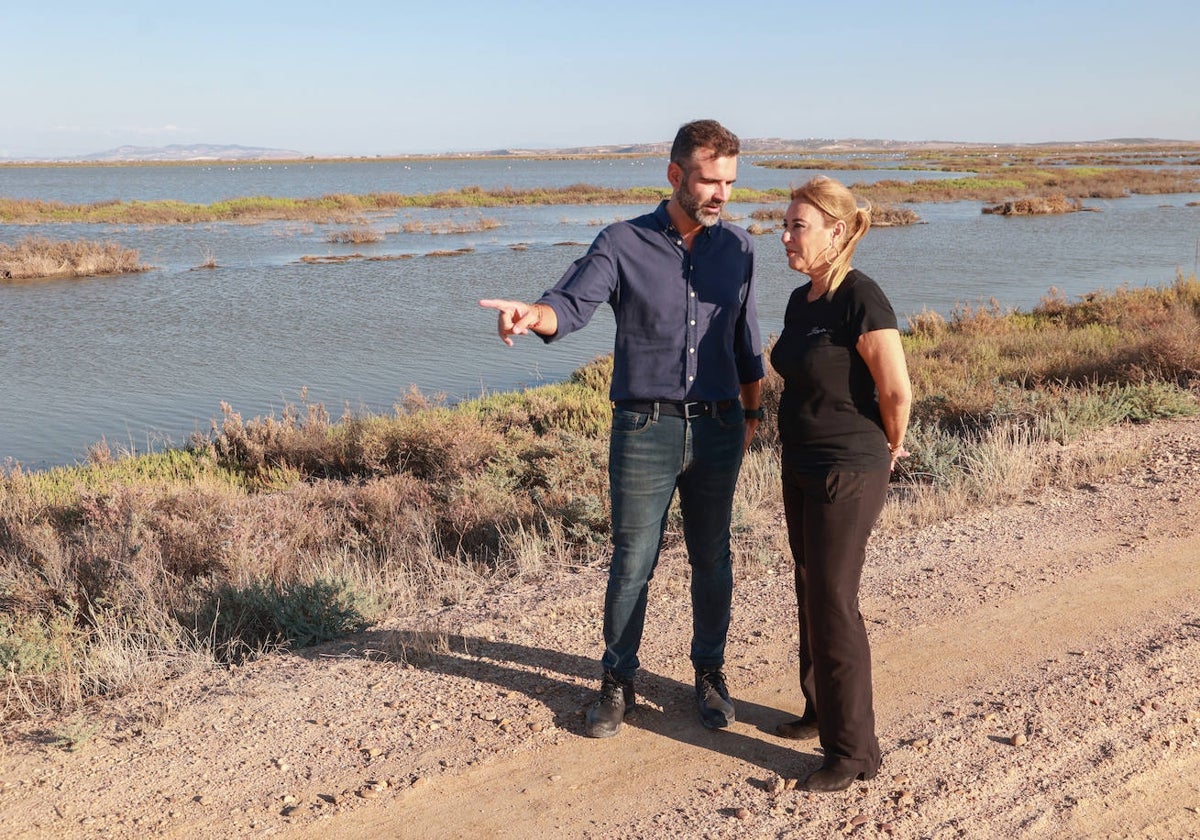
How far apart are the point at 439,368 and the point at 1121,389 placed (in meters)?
10.6

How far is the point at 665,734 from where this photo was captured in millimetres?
3852

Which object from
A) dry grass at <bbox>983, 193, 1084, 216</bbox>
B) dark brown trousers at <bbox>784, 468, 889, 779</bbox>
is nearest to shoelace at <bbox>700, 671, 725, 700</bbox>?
dark brown trousers at <bbox>784, 468, 889, 779</bbox>

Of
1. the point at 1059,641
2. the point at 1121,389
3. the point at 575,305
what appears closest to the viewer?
the point at 575,305

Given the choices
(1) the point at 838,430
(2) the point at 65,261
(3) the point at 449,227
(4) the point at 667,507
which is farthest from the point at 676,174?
(3) the point at 449,227

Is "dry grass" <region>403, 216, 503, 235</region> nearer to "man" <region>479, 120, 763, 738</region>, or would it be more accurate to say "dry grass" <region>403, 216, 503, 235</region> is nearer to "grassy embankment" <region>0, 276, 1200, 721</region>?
"grassy embankment" <region>0, 276, 1200, 721</region>

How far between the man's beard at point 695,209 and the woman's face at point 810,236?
0.91 ft

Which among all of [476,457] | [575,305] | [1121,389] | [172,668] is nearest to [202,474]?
[476,457]

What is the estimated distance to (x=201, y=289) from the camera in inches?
1043

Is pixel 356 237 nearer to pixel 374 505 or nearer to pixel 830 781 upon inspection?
pixel 374 505

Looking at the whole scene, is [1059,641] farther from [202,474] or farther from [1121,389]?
[202,474]

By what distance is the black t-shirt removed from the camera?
325 cm

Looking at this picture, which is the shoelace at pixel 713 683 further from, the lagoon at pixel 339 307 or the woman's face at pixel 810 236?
the lagoon at pixel 339 307

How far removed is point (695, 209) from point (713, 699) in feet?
5.93

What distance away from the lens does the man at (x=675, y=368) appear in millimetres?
3469
